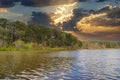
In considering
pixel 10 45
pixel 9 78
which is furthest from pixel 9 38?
pixel 9 78

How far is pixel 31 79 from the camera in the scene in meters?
40.3

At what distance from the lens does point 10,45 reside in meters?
198

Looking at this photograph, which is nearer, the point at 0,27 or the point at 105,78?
the point at 105,78

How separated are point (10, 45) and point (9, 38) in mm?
5081

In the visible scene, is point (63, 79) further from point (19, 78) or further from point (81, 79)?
point (19, 78)

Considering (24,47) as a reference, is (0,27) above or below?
above

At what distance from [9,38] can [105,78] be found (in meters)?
163

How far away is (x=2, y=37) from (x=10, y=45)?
25.9 feet

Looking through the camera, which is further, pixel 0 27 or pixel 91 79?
pixel 0 27

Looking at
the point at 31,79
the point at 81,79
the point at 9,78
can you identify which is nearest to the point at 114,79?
the point at 81,79

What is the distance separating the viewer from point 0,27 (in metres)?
194

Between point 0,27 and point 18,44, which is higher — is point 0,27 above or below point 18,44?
above

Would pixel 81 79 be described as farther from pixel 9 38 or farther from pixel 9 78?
pixel 9 38

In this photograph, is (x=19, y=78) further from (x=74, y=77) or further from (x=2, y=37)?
(x=2, y=37)
